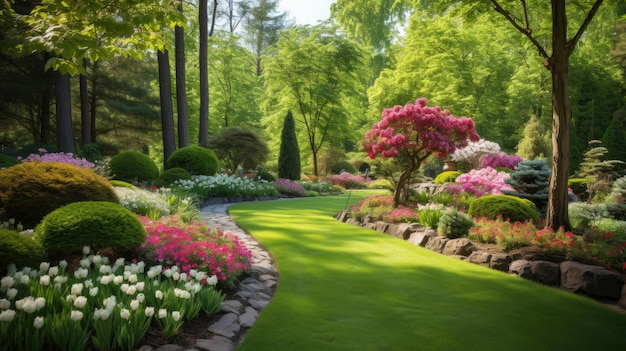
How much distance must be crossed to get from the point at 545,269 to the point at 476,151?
502 inches

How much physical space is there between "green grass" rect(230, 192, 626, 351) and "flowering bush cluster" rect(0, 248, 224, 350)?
2.36ft

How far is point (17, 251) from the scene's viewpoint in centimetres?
369

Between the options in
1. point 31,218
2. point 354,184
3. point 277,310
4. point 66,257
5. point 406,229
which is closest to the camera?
point 277,310

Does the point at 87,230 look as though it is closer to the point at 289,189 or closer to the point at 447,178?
the point at 289,189

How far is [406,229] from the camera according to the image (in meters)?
7.87

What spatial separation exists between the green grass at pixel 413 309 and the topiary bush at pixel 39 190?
3.20 meters

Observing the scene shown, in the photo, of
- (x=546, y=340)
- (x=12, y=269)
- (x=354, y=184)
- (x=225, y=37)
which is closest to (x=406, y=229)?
(x=546, y=340)

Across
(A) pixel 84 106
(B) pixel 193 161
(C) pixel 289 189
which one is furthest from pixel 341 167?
(A) pixel 84 106

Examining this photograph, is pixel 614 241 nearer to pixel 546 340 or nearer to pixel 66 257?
pixel 546 340

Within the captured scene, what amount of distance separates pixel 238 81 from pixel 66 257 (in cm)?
2523

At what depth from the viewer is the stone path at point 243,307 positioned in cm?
325

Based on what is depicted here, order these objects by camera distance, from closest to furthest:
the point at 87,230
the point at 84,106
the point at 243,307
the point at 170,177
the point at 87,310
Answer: the point at 87,310 < the point at 243,307 < the point at 87,230 < the point at 170,177 < the point at 84,106

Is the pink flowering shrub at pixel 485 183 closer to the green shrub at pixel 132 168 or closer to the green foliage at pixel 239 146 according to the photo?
the green foliage at pixel 239 146

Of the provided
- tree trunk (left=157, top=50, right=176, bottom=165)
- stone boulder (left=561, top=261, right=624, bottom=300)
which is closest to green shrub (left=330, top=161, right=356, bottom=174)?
tree trunk (left=157, top=50, right=176, bottom=165)
